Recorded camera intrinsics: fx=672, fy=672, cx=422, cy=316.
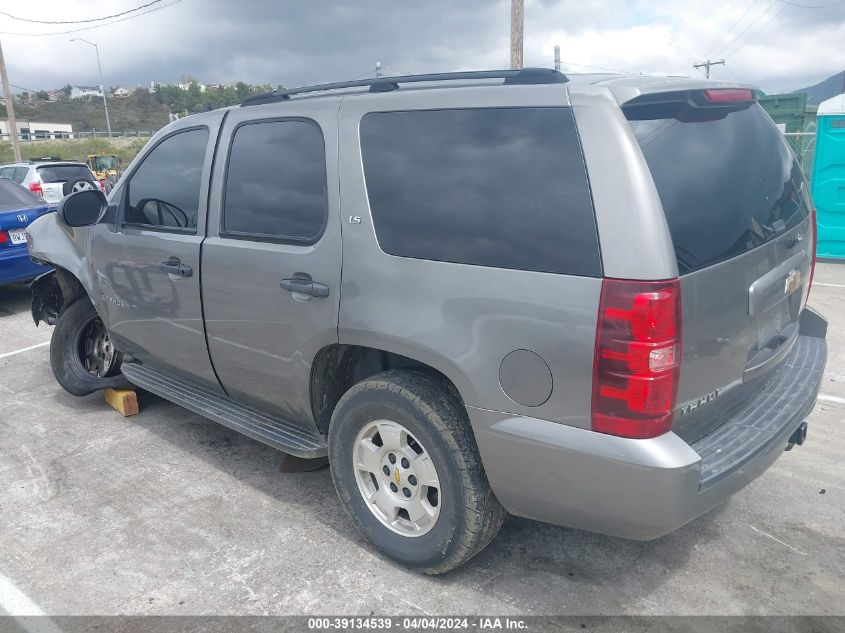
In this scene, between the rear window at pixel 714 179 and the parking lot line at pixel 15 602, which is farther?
the parking lot line at pixel 15 602

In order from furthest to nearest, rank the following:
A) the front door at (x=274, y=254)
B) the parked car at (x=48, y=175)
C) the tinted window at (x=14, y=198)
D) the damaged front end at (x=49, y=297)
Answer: the parked car at (x=48, y=175)
the tinted window at (x=14, y=198)
the damaged front end at (x=49, y=297)
the front door at (x=274, y=254)

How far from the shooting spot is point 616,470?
2221 mm

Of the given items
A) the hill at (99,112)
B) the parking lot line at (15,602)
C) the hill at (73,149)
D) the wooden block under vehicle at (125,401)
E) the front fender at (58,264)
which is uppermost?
the hill at (99,112)

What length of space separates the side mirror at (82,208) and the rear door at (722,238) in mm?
3592

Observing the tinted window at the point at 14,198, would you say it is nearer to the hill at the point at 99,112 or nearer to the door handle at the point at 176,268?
the door handle at the point at 176,268

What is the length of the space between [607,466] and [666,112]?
1275 mm

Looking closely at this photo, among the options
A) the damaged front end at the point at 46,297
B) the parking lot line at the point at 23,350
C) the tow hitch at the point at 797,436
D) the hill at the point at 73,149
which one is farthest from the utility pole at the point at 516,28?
the hill at the point at 73,149

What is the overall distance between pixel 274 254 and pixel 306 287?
297mm

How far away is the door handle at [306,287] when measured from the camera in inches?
116

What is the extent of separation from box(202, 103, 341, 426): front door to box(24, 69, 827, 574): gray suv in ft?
0.04

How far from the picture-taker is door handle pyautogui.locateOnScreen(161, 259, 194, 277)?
3.66m

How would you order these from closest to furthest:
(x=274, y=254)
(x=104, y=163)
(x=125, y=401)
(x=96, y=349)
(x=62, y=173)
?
(x=274, y=254) < (x=125, y=401) < (x=96, y=349) < (x=62, y=173) < (x=104, y=163)

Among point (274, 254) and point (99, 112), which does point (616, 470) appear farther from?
point (99, 112)

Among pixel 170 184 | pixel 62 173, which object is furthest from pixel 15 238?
pixel 62 173
